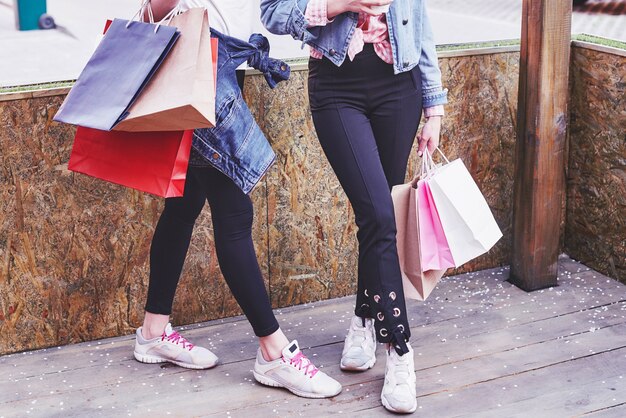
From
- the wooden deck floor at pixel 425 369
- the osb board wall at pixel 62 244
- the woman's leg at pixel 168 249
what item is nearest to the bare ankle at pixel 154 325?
the woman's leg at pixel 168 249

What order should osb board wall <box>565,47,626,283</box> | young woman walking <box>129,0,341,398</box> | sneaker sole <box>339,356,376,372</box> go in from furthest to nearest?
osb board wall <box>565,47,626,283</box> < sneaker sole <box>339,356,376,372</box> < young woman walking <box>129,0,341,398</box>

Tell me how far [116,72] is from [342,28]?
64 cm

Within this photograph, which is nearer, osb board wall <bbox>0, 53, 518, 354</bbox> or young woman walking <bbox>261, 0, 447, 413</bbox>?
young woman walking <bbox>261, 0, 447, 413</bbox>

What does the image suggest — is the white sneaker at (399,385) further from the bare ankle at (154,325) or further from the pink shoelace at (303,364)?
the bare ankle at (154,325)

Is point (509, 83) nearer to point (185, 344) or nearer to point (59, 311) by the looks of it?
point (185, 344)

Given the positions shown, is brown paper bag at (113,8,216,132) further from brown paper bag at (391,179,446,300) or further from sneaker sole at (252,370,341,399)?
sneaker sole at (252,370,341,399)

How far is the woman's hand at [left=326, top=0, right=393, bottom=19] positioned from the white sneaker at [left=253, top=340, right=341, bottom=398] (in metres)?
1.05

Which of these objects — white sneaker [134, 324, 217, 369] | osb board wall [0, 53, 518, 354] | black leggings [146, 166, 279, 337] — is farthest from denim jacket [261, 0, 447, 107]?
white sneaker [134, 324, 217, 369]

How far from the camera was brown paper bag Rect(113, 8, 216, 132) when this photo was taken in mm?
2301

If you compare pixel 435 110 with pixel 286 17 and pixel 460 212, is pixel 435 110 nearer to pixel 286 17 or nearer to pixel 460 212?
pixel 460 212

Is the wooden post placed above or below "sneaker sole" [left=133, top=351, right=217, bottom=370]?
above

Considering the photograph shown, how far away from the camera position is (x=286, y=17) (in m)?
2.57

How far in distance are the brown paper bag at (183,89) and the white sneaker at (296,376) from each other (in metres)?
0.89

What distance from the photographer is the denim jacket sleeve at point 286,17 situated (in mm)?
2559
